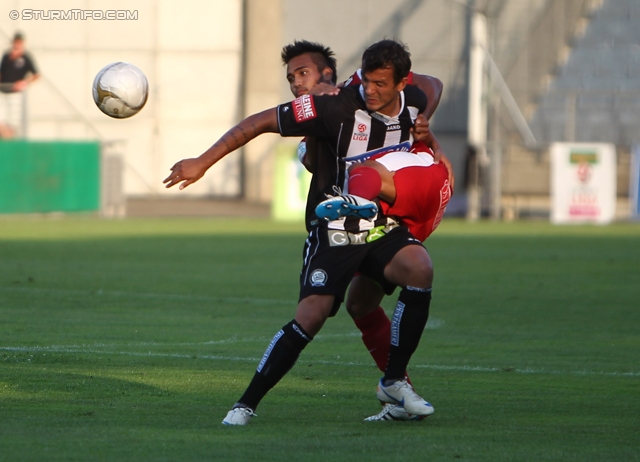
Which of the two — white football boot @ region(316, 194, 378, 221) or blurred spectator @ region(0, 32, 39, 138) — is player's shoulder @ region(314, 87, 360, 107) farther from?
blurred spectator @ region(0, 32, 39, 138)

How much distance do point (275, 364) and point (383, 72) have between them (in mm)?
→ 1451

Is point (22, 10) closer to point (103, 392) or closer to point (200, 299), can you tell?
point (200, 299)

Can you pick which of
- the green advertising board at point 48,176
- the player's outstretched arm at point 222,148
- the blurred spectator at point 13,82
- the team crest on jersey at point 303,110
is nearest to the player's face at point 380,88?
the team crest on jersey at point 303,110

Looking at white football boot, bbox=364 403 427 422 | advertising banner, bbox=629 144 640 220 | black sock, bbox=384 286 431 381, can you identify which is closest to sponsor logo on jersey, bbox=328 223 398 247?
black sock, bbox=384 286 431 381

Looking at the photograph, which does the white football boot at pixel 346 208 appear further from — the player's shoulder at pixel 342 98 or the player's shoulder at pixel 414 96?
the player's shoulder at pixel 414 96

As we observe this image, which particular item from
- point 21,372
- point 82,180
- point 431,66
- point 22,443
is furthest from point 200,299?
point 431,66

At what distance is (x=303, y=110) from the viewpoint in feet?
18.4

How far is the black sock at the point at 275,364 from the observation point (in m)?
5.44

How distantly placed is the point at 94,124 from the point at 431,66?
1006cm

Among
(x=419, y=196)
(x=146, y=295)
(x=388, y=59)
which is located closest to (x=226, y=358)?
(x=419, y=196)

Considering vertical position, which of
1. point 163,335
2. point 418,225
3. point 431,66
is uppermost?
point 431,66

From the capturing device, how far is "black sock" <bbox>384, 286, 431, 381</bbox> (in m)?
5.58

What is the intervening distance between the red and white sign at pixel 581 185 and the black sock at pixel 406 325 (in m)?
19.8

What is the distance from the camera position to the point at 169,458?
4609 millimetres
